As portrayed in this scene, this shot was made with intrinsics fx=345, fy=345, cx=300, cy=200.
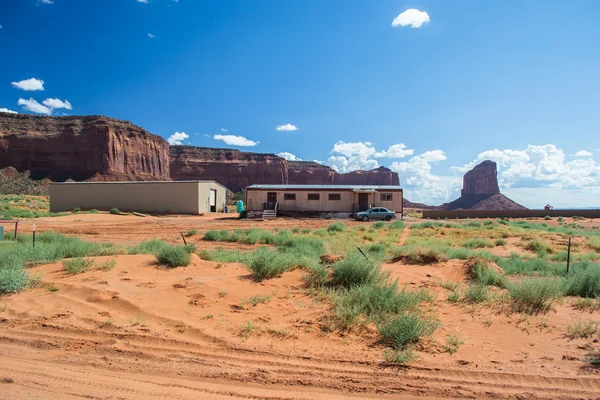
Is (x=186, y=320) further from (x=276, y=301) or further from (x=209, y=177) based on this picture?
(x=209, y=177)

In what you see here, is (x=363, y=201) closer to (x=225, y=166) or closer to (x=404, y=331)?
(x=404, y=331)

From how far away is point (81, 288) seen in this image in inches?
261

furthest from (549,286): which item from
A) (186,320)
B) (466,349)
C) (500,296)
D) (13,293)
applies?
(13,293)

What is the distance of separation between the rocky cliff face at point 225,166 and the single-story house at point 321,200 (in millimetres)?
80954

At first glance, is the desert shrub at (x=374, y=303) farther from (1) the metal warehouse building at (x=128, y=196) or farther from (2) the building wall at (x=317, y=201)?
(1) the metal warehouse building at (x=128, y=196)

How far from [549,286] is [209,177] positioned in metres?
115

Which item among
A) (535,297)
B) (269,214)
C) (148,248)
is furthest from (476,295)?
(269,214)

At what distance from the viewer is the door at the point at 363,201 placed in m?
36.5

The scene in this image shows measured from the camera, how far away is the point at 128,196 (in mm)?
38875

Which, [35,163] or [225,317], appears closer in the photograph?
[225,317]

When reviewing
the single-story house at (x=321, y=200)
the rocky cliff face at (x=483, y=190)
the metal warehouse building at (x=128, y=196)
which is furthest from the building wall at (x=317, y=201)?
the rocky cliff face at (x=483, y=190)

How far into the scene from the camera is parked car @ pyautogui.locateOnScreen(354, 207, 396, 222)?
3291 centimetres

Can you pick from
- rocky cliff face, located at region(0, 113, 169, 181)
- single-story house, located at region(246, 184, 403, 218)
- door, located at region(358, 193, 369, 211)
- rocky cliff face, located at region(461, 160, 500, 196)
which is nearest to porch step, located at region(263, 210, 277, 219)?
single-story house, located at region(246, 184, 403, 218)

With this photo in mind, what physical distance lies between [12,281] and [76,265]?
5.01 feet
